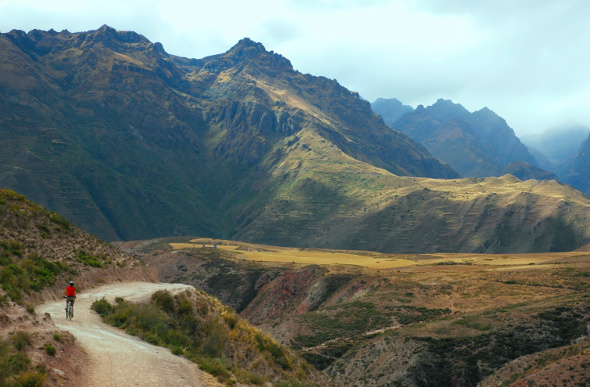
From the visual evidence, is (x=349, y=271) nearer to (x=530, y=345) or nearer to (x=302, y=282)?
(x=302, y=282)

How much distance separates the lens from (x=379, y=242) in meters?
200

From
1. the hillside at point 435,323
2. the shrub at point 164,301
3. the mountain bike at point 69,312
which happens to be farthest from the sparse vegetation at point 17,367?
the hillside at point 435,323

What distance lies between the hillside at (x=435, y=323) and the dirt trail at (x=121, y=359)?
2758 centimetres

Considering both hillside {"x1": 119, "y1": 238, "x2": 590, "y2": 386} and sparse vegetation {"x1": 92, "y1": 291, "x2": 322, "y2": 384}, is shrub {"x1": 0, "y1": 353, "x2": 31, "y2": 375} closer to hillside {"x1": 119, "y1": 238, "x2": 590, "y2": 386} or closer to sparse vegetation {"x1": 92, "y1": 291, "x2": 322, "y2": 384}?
sparse vegetation {"x1": 92, "y1": 291, "x2": 322, "y2": 384}

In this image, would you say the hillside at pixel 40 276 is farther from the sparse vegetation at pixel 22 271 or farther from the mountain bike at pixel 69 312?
the mountain bike at pixel 69 312

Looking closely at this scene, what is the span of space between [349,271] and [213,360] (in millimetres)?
72752

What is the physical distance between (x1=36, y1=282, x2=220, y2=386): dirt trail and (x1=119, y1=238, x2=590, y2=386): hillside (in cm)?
2758

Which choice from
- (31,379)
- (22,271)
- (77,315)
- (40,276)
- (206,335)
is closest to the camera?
(31,379)

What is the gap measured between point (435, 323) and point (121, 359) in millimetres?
40675

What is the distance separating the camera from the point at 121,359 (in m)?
19.3

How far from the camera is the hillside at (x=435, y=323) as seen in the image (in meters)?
41.5

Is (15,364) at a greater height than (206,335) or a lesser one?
greater

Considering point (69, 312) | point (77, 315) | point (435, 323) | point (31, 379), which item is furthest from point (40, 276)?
point (435, 323)

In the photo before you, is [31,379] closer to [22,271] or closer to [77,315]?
[77,315]
